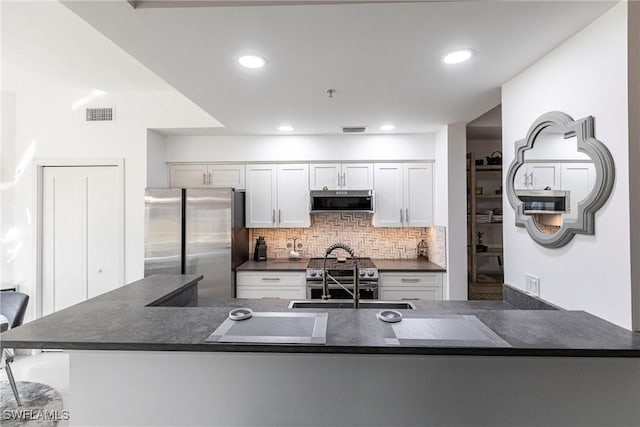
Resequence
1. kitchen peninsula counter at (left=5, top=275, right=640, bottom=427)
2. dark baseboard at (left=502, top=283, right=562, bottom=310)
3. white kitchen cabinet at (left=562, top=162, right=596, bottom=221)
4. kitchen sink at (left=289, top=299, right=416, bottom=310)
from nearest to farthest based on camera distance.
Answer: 1. kitchen peninsula counter at (left=5, top=275, right=640, bottom=427)
2. white kitchen cabinet at (left=562, top=162, right=596, bottom=221)
3. dark baseboard at (left=502, top=283, right=562, bottom=310)
4. kitchen sink at (left=289, top=299, right=416, bottom=310)

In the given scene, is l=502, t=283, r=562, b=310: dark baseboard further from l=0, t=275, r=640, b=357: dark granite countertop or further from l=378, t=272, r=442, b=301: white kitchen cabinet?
l=378, t=272, r=442, b=301: white kitchen cabinet

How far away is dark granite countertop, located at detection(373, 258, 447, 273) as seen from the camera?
3373 millimetres

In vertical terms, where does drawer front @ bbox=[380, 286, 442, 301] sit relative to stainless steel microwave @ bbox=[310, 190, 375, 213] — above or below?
below

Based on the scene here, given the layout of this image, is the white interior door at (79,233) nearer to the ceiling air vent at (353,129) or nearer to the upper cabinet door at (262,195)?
the upper cabinet door at (262,195)

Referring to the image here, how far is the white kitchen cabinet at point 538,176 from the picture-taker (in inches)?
65.5

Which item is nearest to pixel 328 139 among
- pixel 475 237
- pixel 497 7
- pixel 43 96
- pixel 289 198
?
pixel 289 198

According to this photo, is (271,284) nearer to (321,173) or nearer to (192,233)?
(192,233)

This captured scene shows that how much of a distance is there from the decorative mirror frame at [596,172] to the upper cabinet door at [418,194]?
1792mm

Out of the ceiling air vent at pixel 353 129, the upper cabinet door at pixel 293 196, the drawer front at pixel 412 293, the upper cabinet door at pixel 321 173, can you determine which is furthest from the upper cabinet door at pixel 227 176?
the drawer front at pixel 412 293

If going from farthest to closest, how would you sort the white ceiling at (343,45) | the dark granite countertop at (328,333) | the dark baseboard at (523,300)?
1. the dark baseboard at (523,300)
2. the white ceiling at (343,45)
3. the dark granite countertop at (328,333)

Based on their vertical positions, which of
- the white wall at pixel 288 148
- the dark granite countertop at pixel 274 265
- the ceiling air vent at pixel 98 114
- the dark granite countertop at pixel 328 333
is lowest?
the dark granite countertop at pixel 274 265

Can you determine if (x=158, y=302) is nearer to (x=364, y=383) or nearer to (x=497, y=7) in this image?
(x=364, y=383)

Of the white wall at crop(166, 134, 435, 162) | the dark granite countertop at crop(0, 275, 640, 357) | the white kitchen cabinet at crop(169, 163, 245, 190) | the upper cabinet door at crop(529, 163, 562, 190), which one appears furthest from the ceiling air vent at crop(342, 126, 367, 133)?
the dark granite countertop at crop(0, 275, 640, 357)

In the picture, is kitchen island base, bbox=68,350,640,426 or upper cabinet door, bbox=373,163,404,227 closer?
kitchen island base, bbox=68,350,640,426
